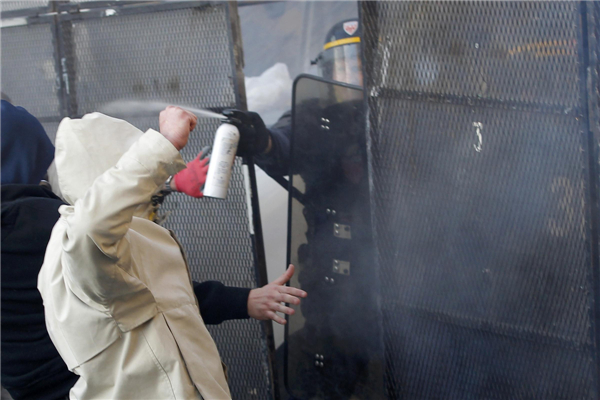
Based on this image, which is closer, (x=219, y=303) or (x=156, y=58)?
(x=219, y=303)

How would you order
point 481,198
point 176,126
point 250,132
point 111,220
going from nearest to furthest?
point 111,220
point 176,126
point 481,198
point 250,132

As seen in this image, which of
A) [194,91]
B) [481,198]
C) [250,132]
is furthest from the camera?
[194,91]

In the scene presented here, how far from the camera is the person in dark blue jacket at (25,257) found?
1233 mm

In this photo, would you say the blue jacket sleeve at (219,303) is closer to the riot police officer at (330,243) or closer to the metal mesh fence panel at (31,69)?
the riot police officer at (330,243)

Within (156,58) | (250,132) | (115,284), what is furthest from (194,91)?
(115,284)

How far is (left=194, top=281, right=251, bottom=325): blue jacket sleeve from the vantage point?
155cm

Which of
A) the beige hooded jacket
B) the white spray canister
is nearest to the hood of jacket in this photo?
the beige hooded jacket

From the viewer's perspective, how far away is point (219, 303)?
1555 mm

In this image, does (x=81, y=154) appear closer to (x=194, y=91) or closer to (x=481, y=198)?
(x=194, y=91)

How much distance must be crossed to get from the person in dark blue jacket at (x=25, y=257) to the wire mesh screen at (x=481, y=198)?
114cm

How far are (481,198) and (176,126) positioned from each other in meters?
1.11

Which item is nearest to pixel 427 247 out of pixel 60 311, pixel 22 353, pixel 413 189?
pixel 413 189

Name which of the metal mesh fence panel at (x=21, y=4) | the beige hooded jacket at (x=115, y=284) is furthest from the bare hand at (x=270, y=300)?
the metal mesh fence panel at (x=21, y=4)

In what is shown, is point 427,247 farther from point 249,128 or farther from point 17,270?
point 17,270
